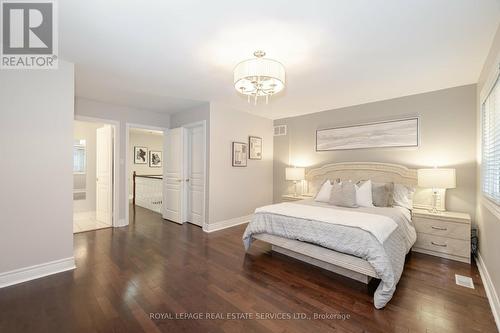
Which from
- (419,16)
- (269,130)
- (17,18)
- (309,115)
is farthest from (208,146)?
(419,16)

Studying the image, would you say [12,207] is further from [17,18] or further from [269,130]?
[269,130]

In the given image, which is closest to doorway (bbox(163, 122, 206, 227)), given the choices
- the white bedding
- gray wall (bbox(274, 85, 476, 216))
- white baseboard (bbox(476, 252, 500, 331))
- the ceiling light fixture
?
the white bedding

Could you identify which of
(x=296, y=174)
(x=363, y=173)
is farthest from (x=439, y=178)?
(x=296, y=174)

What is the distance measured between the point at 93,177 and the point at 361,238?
20.0ft

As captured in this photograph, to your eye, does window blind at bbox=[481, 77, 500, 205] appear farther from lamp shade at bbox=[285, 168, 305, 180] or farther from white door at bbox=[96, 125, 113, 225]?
white door at bbox=[96, 125, 113, 225]

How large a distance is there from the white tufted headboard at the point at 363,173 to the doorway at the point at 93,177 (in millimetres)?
4088

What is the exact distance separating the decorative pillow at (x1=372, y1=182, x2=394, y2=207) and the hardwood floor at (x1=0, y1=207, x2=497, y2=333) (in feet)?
2.62

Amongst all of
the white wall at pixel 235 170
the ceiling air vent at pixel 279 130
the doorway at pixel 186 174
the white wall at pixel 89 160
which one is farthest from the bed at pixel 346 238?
the white wall at pixel 89 160

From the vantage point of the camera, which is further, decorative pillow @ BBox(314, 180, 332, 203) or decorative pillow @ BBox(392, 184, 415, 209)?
decorative pillow @ BBox(314, 180, 332, 203)

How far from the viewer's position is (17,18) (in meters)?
1.83

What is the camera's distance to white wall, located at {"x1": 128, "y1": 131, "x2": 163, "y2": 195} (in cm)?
745

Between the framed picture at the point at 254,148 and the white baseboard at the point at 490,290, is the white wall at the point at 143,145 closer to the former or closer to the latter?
the framed picture at the point at 254,148

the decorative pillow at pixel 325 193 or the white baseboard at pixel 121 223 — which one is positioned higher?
the decorative pillow at pixel 325 193

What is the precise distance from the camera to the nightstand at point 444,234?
2779 mm
